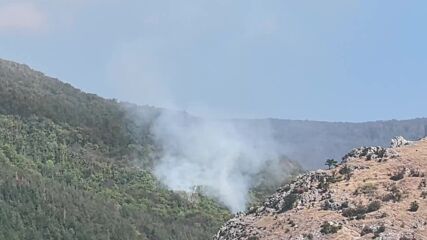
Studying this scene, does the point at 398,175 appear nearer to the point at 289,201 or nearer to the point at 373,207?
the point at 373,207

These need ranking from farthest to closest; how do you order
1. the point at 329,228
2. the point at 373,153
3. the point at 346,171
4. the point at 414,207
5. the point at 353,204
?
the point at 373,153 → the point at 346,171 → the point at 353,204 → the point at 414,207 → the point at 329,228

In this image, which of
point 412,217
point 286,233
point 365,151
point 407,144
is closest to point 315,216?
point 286,233

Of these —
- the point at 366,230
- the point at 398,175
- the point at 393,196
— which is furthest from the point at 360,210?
the point at 398,175

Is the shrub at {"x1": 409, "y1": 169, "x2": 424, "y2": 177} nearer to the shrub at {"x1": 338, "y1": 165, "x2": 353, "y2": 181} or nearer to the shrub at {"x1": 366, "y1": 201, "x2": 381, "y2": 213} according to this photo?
the shrub at {"x1": 338, "y1": 165, "x2": 353, "y2": 181}

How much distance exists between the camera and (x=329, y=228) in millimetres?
46938

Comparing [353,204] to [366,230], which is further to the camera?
[353,204]

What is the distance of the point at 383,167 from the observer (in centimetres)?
5659

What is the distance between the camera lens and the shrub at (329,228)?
1839 inches

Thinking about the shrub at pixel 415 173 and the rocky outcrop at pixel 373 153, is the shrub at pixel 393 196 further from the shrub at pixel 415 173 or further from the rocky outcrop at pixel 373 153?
the rocky outcrop at pixel 373 153

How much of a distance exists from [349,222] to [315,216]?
2450 millimetres

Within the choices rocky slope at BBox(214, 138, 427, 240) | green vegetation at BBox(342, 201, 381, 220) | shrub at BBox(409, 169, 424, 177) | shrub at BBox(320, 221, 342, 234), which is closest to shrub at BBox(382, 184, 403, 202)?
rocky slope at BBox(214, 138, 427, 240)

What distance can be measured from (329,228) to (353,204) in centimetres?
440

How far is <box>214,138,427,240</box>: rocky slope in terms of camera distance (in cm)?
4703

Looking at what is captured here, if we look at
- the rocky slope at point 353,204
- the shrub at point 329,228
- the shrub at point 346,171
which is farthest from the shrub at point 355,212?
the shrub at point 346,171
